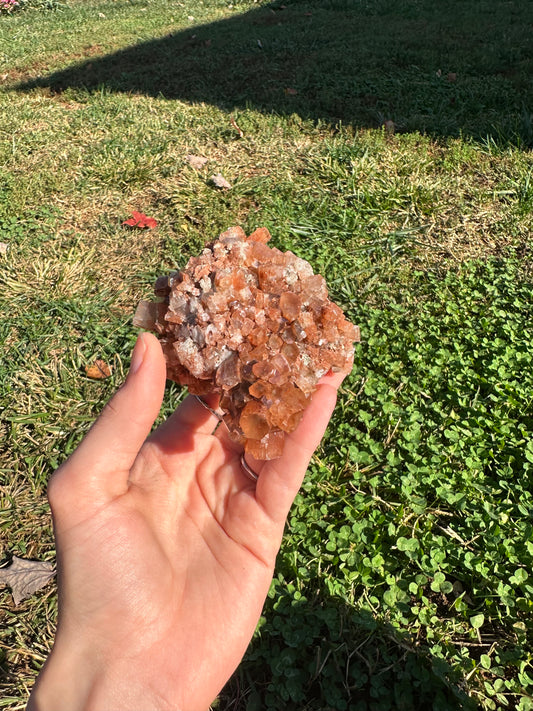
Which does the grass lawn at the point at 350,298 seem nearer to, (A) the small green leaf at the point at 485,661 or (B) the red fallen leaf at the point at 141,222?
(A) the small green leaf at the point at 485,661

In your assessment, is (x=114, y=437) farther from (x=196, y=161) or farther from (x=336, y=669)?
(x=196, y=161)

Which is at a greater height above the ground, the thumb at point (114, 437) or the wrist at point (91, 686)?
the thumb at point (114, 437)

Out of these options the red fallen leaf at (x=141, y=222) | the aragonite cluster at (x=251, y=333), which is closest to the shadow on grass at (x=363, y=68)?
the red fallen leaf at (x=141, y=222)

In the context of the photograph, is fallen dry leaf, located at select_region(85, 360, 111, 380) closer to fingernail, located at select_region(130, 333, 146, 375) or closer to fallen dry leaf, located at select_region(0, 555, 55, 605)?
fallen dry leaf, located at select_region(0, 555, 55, 605)

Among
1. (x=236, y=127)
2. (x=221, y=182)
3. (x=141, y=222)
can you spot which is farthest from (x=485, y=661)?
(x=236, y=127)

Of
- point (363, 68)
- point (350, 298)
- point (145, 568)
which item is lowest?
point (350, 298)
